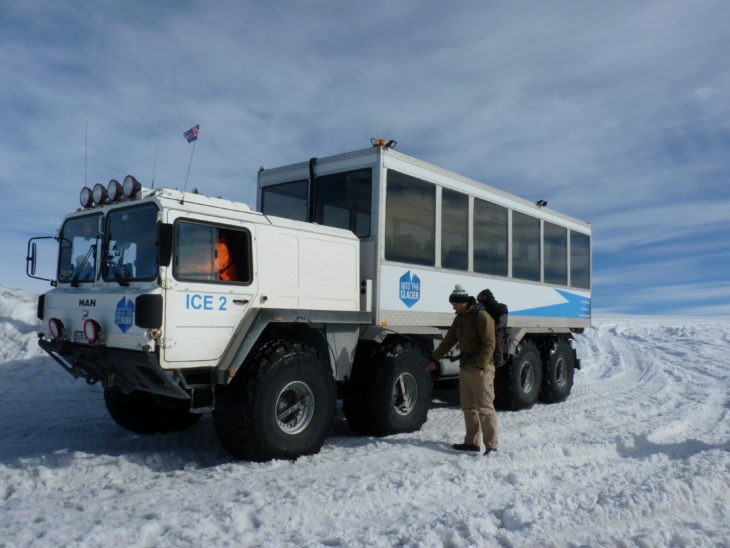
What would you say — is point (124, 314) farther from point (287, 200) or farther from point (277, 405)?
point (287, 200)

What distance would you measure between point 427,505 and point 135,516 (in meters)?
2.19

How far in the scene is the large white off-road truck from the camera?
5750 millimetres

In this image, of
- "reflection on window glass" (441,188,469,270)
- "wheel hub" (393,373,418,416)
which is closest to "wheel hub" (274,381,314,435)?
"wheel hub" (393,373,418,416)

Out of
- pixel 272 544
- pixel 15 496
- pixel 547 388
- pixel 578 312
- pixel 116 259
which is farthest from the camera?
pixel 578 312

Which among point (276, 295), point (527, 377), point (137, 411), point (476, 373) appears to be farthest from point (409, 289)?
point (527, 377)

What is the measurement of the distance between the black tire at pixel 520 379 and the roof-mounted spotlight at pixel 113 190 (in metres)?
6.47

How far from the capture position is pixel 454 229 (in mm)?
8875

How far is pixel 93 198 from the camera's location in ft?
22.1

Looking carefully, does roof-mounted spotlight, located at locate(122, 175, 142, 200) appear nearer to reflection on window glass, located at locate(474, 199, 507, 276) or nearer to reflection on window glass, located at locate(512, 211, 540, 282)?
reflection on window glass, located at locate(474, 199, 507, 276)

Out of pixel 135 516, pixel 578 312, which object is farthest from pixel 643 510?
pixel 578 312

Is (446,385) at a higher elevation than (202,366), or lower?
lower

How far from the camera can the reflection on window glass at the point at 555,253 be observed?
11672mm

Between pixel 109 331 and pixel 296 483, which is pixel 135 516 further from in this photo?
pixel 109 331

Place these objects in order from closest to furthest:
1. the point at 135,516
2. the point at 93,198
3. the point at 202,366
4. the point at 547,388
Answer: the point at 135,516
the point at 202,366
the point at 93,198
the point at 547,388
